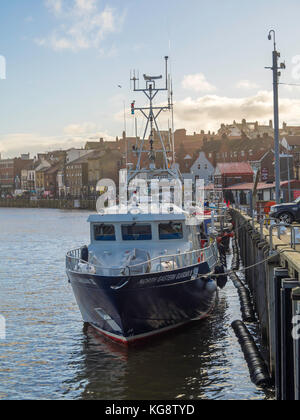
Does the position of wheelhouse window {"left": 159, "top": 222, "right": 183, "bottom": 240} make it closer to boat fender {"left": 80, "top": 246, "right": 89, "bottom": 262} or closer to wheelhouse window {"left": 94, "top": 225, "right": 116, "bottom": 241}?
wheelhouse window {"left": 94, "top": 225, "right": 116, "bottom": 241}

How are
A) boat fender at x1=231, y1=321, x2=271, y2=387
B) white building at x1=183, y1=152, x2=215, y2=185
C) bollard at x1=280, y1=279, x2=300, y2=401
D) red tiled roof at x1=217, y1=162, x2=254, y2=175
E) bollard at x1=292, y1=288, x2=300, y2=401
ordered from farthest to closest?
white building at x1=183, y1=152, x2=215, y2=185
red tiled roof at x1=217, y1=162, x2=254, y2=175
boat fender at x1=231, y1=321, x2=271, y2=387
bollard at x1=280, y1=279, x2=300, y2=401
bollard at x1=292, y1=288, x2=300, y2=401

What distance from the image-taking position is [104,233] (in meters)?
22.7

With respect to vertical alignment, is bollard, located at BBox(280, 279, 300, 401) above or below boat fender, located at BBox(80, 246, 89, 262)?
below

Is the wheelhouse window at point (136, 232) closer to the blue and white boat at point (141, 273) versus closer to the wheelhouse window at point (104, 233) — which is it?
the blue and white boat at point (141, 273)

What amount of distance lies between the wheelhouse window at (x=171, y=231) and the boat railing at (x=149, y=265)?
0.87 m

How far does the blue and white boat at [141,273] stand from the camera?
19.3 meters

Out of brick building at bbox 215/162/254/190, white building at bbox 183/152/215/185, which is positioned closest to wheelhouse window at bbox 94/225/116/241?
brick building at bbox 215/162/254/190

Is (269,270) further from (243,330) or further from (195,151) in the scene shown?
(195,151)

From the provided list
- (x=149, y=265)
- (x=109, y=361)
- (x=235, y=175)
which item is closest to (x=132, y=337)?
(x=109, y=361)

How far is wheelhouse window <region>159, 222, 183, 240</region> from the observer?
22.5 metres

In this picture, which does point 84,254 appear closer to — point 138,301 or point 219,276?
point 138,301

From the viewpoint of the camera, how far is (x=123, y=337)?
19.8 meters

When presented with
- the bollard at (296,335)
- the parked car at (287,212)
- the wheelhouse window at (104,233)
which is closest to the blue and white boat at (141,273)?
the wheelhouse window at (104,233)
